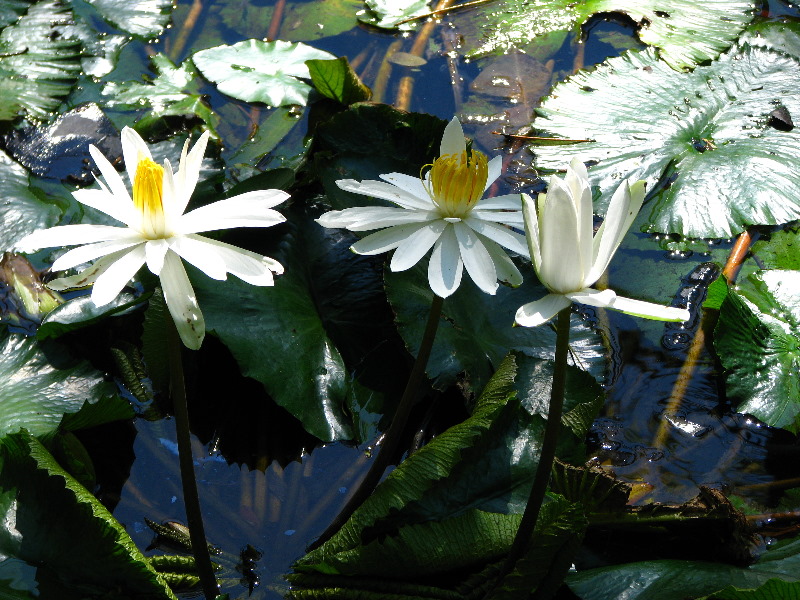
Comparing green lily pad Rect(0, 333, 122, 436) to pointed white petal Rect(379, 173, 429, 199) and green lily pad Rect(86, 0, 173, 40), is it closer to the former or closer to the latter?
pointed white petal Rect(379, 173, 429, 199)

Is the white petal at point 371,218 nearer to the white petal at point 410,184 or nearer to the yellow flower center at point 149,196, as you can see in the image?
the white petal at point 410,184

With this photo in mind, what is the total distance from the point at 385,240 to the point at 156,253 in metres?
0.46

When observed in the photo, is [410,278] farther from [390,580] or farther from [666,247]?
[666,247]

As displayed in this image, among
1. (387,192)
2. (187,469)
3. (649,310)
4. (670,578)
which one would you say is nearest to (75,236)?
(187,469)

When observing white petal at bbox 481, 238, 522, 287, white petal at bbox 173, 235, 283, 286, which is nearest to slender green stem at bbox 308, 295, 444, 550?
white petal at bbox 481, 238, 522, 287

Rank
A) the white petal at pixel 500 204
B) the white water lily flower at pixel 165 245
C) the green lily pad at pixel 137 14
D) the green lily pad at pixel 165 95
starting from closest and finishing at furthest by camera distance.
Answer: the white water lily flower at pixel 165 245 → the white petal at pixel 500 204 → the green lily pad at pixel 165 95 → the green lily pad at pixel 137 14

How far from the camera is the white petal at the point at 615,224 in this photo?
1.31 metres

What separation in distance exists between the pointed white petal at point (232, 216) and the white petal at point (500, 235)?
1.32ft

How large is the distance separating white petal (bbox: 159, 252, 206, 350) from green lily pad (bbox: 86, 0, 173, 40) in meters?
2.48

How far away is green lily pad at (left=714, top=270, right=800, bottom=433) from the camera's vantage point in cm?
205

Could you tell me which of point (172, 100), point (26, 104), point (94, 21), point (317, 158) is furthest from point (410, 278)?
point (94, 21)

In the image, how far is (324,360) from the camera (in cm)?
203

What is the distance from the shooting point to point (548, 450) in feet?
4.60

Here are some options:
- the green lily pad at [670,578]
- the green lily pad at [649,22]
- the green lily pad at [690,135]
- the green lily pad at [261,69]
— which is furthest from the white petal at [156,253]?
the green lily pad at [649,22]
